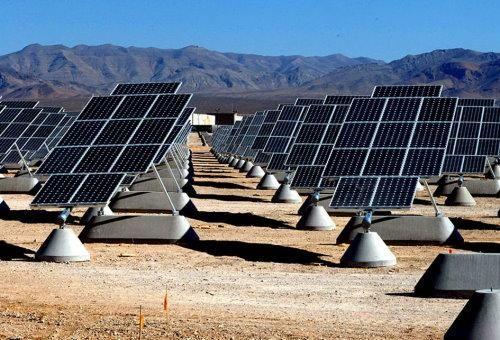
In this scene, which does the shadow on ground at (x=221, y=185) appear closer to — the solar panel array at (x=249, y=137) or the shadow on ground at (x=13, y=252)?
the solar panel array at (x=249, y=137)

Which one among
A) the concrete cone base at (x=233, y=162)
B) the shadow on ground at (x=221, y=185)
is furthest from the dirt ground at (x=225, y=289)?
the concrete cone base at (x=233, y=162)

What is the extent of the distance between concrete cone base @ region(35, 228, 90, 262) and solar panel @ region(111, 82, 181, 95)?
6.62 metres

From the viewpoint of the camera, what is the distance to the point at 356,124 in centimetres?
2388

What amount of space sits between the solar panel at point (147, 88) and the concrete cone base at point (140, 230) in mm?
4158

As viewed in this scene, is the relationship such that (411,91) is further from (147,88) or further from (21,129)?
(21,129)

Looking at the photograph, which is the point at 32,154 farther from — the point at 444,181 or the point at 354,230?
the point at 354,230

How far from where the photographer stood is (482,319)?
36.4ft

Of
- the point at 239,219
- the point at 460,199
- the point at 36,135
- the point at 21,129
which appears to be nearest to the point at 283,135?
the point at 21,129

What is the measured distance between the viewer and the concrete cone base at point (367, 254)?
19.7m

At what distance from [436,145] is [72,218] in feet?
32.8

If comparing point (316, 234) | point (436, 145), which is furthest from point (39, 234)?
point (436, 145)

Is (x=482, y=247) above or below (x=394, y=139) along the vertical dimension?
below

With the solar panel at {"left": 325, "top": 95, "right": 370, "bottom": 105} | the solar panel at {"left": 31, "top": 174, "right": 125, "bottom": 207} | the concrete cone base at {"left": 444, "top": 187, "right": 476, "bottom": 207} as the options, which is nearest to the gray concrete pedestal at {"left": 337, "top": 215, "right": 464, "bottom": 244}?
the solar panel at {"left": 31, "top": 174, "right": 125, "bottom": 207}

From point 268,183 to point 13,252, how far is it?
75.8 feet
